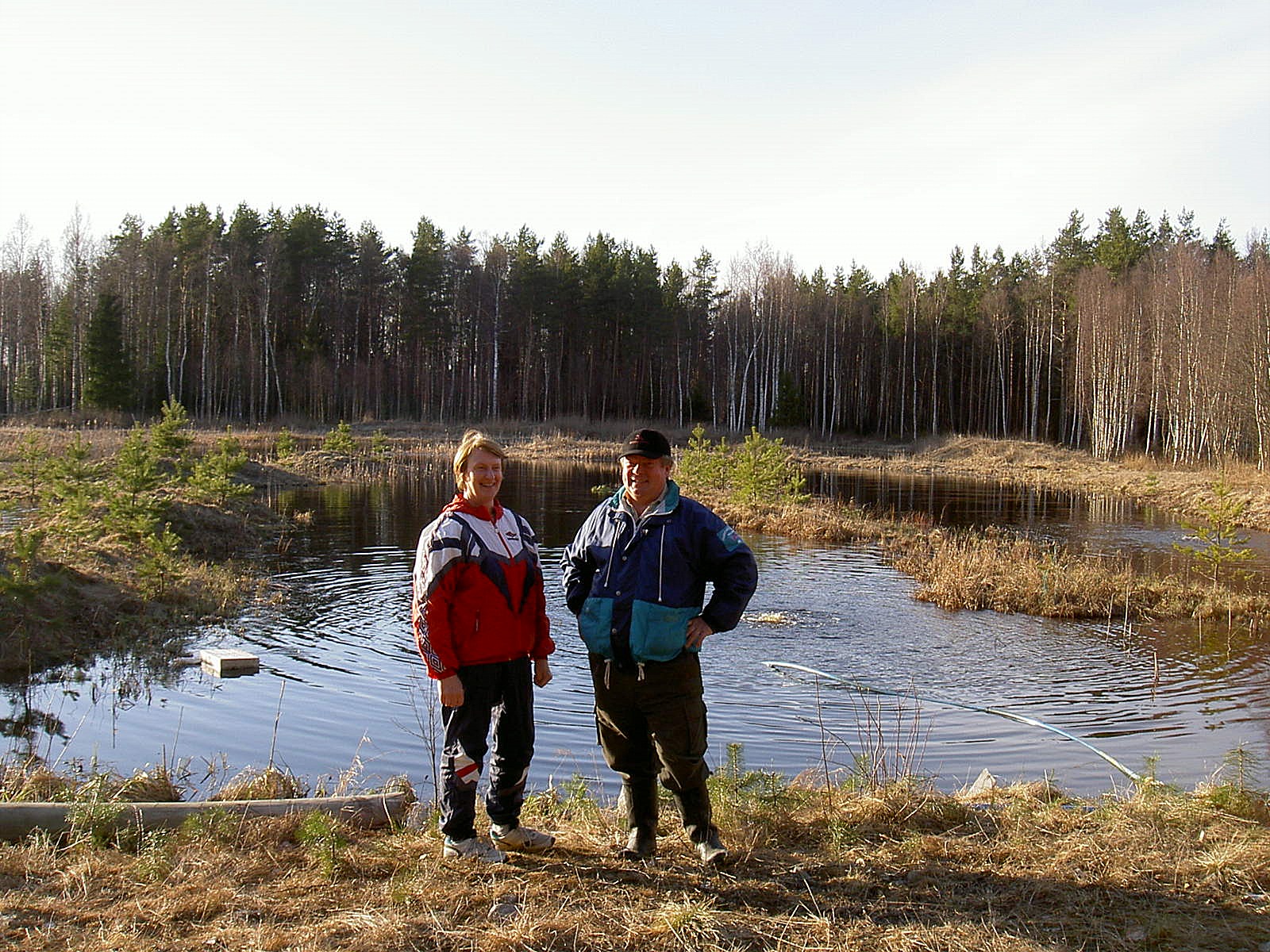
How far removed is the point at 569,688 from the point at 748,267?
62.1 metres

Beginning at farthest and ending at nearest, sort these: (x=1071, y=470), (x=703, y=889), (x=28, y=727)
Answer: (x=1071, y=470) → (x=28, y=727) → (x=703, y=889)

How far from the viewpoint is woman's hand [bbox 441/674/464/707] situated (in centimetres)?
473

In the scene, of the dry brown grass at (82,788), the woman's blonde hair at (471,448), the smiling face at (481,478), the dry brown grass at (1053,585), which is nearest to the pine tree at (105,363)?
the dry brown grass at (1053,585)

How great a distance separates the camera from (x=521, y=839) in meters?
4.84

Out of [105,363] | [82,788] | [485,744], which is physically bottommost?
[82,788]

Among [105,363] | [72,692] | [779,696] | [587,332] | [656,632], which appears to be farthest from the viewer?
[587,332]

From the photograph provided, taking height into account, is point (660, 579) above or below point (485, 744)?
above

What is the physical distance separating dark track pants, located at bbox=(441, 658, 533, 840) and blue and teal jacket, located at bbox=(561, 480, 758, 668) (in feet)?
1.60

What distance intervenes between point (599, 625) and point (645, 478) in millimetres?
737

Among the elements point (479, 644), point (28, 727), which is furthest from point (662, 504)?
point (28, 727)

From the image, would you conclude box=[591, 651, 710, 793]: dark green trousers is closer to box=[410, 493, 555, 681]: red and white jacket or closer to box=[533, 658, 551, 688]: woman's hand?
box=[533, 658, 551, 688]: woman's hand

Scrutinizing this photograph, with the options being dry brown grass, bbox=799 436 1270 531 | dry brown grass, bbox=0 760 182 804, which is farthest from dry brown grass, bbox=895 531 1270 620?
dry brown grass, bbox=0 760 182 804

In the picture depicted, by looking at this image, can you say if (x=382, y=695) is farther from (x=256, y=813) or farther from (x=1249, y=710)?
(x=1249, y=710)

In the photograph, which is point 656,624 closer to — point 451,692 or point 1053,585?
point 451,692
